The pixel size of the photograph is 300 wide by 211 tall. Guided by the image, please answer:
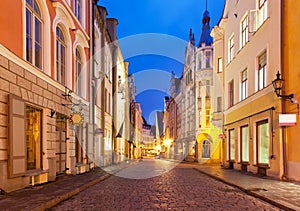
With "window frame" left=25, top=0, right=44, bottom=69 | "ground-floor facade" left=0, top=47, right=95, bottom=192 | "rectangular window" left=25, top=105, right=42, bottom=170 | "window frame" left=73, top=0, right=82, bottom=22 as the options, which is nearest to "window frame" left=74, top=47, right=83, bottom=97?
"ground-floor facade" left=0, top=47, right=95, bottom=192

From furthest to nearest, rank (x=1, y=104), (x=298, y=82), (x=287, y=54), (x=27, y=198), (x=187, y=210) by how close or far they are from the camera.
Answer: (x=287, y=54), (x=298, y=82), (x=1, y=104), (x=27, y=198), (x=187, y=210)

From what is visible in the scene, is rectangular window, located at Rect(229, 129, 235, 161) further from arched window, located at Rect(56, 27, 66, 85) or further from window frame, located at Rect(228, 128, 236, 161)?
arched window, located at Rect(56, 27, 66, 85)

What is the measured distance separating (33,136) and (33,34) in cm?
372

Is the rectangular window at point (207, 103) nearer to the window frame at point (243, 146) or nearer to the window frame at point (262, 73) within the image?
the window frame at point (243, 146)

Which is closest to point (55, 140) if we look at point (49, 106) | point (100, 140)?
point (49, 106)

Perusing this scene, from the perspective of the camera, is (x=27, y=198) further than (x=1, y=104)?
No

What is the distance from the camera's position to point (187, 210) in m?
8.00

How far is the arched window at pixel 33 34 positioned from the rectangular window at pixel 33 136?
1834 mm

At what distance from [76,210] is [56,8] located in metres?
9.65

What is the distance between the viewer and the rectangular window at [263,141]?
16.8 meters

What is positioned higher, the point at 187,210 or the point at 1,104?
the point at 1,104

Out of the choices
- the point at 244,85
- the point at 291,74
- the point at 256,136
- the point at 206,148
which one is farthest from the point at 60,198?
the point at 206,148

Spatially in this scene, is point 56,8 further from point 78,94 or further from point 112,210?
point 112,210

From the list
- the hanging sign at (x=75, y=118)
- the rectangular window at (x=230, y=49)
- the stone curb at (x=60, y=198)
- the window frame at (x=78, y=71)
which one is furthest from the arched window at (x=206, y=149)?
the stone curb at (x=60, y=198)
